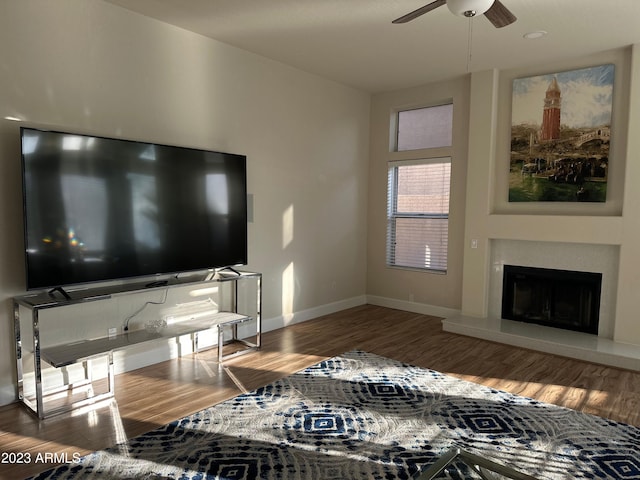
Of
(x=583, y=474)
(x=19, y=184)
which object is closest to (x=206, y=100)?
(x=19, y=184)

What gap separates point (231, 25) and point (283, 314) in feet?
10.5

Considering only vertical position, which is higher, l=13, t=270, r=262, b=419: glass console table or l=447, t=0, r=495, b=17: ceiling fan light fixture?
l=447, t=0, r=495, b=17: ceiling fan light fixture

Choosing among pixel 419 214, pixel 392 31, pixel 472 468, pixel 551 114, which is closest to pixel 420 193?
pixel 419 214

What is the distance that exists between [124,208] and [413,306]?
4.12 metres

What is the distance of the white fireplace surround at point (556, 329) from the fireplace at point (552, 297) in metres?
0.07

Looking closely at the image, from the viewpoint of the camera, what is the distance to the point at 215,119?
441 centimetres

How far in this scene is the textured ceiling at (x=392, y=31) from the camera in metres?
3.56

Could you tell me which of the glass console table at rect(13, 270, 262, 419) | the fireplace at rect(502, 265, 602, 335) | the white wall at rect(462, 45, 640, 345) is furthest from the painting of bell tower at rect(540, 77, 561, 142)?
the glass console table at rect(13, 270, 262, 419)

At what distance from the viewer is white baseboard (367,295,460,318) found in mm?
5852

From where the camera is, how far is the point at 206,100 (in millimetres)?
4309

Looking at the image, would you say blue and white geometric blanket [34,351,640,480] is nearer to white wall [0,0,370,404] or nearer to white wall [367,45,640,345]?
white wall [0,0,370,404]

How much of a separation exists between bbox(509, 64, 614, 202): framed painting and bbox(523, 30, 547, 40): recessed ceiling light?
953 millimetres

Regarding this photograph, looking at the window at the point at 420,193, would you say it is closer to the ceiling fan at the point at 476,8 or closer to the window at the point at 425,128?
the window at the point at 425,128

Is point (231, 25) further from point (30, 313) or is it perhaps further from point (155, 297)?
point (30, 313)
